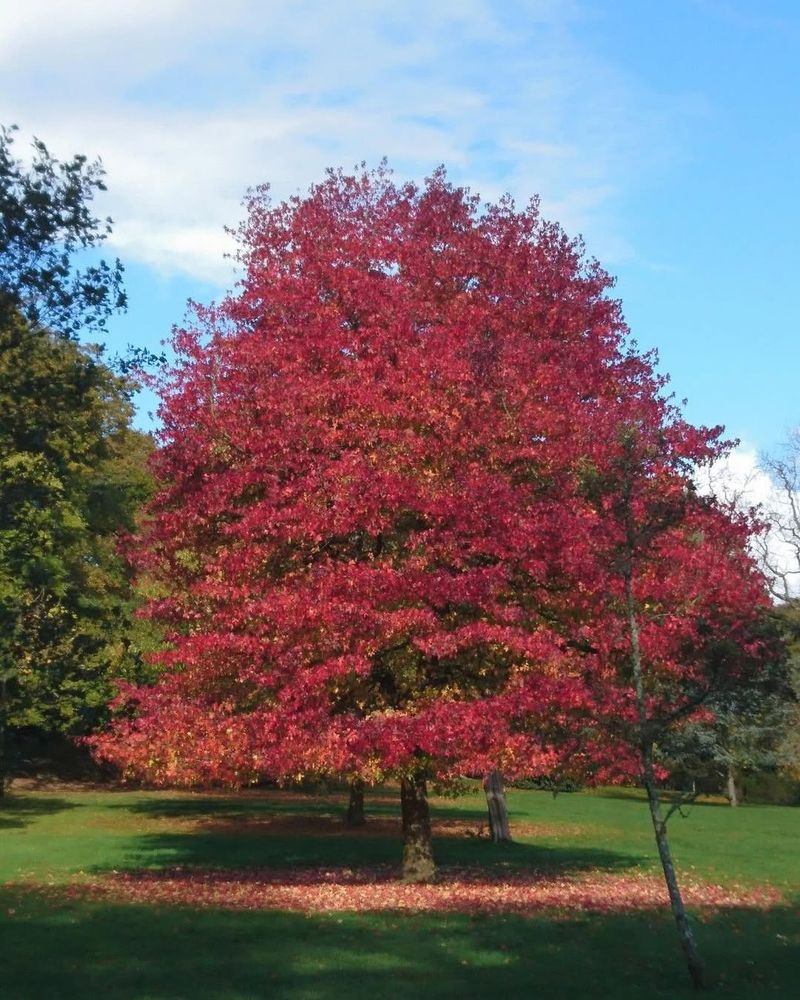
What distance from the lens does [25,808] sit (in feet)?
144

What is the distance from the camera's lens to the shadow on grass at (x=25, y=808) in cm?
3917

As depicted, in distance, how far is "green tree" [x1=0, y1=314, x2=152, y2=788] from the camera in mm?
36688

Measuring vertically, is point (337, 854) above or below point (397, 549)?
below

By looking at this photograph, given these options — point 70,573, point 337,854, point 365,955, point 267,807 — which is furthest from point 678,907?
point 70,573

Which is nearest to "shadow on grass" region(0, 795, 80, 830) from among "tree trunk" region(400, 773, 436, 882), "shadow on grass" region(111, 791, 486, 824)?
"shadow on grass" region(111, 791, 486, 824)

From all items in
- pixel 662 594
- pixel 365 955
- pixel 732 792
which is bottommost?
pixel 365 955

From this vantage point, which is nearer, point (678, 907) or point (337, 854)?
point (678, 907)

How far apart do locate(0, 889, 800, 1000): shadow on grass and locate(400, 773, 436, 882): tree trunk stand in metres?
4.18

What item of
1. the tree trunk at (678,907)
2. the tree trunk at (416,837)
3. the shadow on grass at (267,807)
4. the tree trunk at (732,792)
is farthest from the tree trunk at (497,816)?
the tree trunk at (732,792)

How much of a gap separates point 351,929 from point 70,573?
35984 millimetres

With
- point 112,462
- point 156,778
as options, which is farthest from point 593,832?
point 112,462

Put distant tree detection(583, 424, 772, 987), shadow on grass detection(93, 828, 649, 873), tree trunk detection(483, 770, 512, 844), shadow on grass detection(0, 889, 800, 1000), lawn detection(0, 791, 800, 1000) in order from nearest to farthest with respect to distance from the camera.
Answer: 1. shadow on grass detection(0, 889, 800, 1000)
2. lawn detection(0, 791, 800, 1000)
3. distant tree detection(583, 424, 772, 987)
4. shadow on grass detection(93, 828, 649, 873)
5. tree trunk detection(483, 770, 512, 844)

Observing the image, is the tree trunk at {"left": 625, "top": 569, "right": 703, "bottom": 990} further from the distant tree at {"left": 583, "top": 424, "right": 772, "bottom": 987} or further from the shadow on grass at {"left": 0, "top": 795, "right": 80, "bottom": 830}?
the shadow on grass at {"left": 0, "top": 795, "right": 80, "bottom": 830}

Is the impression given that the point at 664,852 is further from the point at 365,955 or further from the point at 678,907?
the point at 365,955
